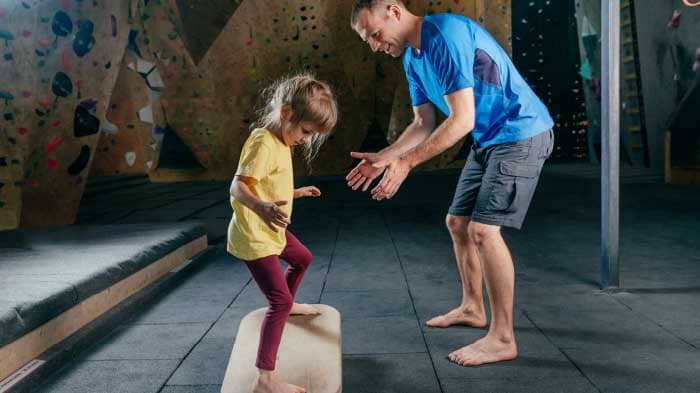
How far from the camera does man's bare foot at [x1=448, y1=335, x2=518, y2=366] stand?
2.31 m

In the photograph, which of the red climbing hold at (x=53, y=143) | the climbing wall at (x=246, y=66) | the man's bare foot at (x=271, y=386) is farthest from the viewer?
the climbing wall at (x=246, y=66)

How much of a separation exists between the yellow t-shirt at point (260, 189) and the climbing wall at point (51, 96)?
4288mm

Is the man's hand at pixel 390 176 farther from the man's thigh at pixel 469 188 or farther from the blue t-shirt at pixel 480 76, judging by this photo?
the man's thigh at pixel 469 188

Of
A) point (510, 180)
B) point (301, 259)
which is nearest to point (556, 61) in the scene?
point (510, 180)

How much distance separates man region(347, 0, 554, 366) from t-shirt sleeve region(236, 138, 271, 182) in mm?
378

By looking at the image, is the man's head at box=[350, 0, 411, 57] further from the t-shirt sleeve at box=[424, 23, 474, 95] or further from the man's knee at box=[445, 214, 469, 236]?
the man's knee at box=[445, 214, 469, 236]

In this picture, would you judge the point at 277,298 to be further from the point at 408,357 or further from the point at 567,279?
the point at 567,279

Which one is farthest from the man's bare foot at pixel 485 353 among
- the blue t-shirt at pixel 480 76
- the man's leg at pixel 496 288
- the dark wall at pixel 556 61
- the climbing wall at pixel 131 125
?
the dark wall at pixel 556 61

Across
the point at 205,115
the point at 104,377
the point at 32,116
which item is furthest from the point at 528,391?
the point at 205,115

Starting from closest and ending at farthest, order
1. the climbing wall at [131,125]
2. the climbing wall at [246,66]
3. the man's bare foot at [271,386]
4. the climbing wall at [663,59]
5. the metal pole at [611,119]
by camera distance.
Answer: the man's bare foot at [271,386]
the metal pole at [611,119]
the climbing wall at [663,59]
the climbing wall at [246,66]
the climbing wall at [131,125]

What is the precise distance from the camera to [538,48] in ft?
44.9

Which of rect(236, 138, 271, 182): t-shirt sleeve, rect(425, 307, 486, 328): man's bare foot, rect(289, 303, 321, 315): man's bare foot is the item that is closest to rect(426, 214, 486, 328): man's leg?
rect(425, 307, 486, 328): man's bare foot

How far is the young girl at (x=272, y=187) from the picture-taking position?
196 cm

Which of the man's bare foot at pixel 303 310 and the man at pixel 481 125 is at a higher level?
the man at pixel 481 125
